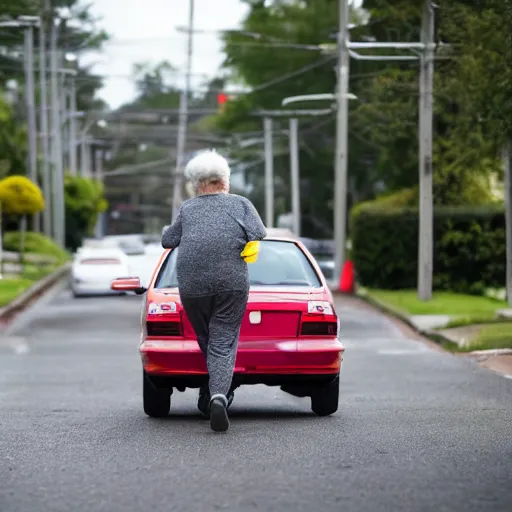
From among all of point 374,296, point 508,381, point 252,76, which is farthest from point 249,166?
point 508,381

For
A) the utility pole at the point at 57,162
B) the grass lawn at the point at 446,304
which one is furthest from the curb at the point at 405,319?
the utility pole at the point at 57,162

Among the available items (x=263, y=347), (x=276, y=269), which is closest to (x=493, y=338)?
(x=276, y=269)

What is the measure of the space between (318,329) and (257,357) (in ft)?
1.77

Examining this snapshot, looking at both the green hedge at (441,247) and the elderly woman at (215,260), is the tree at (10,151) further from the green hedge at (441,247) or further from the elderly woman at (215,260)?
the elderly woman at (215,260)

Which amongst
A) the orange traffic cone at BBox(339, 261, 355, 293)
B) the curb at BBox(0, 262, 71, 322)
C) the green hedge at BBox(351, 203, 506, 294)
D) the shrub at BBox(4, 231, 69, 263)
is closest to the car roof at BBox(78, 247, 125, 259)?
the curb at BBox(0, 262, 71, 322)

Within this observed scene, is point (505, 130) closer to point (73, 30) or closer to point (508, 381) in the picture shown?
point (508, 381)

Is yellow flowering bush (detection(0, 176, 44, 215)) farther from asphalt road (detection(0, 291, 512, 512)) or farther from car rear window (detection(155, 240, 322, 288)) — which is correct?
car rear window (detection(155, 240, 322, 288))

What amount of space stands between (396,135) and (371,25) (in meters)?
3.31

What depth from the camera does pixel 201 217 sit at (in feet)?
34.2

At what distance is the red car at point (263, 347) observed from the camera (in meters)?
11.2

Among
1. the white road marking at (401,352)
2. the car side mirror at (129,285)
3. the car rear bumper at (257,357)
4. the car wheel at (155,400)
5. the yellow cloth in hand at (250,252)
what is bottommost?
the white road marking at (401,352)

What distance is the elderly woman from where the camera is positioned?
10.3 metres

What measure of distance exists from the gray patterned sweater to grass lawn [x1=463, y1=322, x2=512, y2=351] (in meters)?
10.4

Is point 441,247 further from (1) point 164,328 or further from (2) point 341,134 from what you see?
(1) point 164,328
